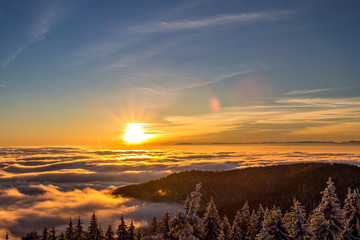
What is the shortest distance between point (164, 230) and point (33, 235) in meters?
76.4

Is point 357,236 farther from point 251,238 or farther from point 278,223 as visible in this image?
point 251,238

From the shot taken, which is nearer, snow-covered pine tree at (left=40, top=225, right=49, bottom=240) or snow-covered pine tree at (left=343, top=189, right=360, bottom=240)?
snow-covered pine tree at (left=343, top=189, right=360, bottom=240)

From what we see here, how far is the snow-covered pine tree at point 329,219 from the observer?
73.5 ft

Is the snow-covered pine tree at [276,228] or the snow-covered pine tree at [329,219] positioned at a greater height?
the snow-covered pine tree at [329,219]

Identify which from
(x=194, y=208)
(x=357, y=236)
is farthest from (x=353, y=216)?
(x=194, y=208)

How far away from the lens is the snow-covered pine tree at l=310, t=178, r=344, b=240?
2239 centimetres

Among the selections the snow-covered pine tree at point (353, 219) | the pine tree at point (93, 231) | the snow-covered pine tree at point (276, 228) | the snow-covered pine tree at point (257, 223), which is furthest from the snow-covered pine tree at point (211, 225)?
the pine tree at point (93, 231)

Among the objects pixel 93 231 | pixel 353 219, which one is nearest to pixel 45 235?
pixel 93 231

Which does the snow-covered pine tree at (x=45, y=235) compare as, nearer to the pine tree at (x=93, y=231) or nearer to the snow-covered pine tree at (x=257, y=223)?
the pine tree at (x=93, y=231)

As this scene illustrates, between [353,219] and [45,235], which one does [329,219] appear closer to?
[353,219]

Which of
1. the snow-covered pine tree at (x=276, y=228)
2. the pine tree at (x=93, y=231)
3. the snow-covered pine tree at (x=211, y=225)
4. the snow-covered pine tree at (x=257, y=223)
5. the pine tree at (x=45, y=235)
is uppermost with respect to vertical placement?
the snow-covered pine tree at (x=276, y=228)

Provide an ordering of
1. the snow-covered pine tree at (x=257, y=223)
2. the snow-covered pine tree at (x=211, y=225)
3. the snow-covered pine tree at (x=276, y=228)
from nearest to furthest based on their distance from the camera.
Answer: the snow-covered pine tree at (x=276, y=228) < the snow-covered pine tree at (x=211, y=225) < the snow-covered pine tree at (x=257, y=223)

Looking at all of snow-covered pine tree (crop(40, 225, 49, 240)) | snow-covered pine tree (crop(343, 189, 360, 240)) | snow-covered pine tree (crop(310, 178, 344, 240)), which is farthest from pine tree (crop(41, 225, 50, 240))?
snow-covered pine tree (crop(343, 189, 360, 240))

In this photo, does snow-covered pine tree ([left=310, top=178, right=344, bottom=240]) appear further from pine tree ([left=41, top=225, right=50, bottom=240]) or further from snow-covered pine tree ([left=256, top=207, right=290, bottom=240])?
pine tree ([left=41, top=225, right=50, bottom=240])
